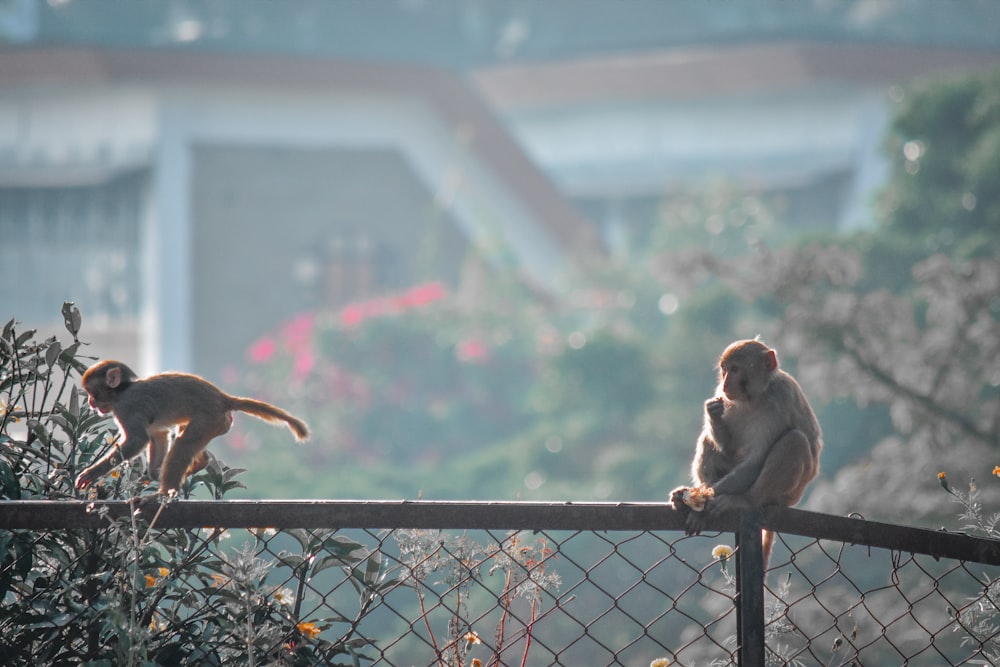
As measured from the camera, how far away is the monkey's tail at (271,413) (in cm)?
345

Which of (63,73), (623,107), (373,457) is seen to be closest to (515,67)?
(623,107)

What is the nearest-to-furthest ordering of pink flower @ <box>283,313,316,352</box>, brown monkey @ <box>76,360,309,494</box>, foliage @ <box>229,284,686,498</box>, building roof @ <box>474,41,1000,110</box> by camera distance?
brown monkey @ <box>76,360,309,494</box> → foliage @ <box>229,284,686,498</box> → pink flower @ <box>283,313,316,352</box> → building roof @ <box>474,41,1000,110</box>

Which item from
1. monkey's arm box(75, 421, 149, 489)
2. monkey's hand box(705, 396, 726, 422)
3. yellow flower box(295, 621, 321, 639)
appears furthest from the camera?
monkey's hand box(705, 396, 726, 422)

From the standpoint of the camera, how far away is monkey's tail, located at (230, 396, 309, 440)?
3451 millimetres

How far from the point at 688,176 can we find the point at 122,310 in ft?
27.3

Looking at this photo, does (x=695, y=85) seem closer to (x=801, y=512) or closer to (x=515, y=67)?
(x=515, y=67)

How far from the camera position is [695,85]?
15250mm

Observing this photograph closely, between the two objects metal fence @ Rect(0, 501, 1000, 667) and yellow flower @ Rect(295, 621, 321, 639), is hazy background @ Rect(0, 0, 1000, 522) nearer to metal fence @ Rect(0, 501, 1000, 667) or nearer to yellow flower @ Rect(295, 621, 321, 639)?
metal fence @ Rect(0, 501, 1000, 667)

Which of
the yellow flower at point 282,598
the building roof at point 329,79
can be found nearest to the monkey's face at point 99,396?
the yellow flower at point 282,598

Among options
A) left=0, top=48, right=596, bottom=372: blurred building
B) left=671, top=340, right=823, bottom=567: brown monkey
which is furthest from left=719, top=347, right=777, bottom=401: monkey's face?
left=0, top=48, right=596, bottom=372: blurred building

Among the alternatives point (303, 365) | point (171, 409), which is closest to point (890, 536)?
point (171, 409)

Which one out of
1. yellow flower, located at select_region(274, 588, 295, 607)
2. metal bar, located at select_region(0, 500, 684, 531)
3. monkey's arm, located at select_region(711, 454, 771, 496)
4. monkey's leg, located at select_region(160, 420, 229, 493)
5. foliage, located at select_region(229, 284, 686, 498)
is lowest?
yellow flower, located at select_region(274, 588, 295, 607)

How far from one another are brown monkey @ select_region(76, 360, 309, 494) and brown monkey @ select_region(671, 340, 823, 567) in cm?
129

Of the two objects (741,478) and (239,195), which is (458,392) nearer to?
(239,195)
